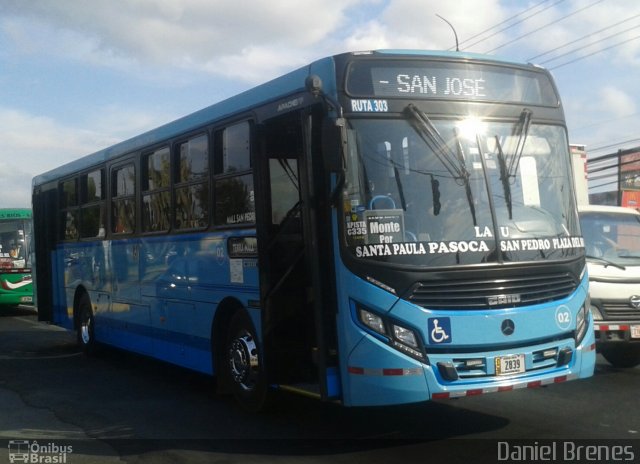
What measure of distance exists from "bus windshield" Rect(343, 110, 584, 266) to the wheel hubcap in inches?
79.8

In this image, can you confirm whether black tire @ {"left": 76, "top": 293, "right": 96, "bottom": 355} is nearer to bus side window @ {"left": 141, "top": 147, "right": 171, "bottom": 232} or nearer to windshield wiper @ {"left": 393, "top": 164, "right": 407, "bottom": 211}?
bus side window @ {"left": 141, "top": 147, "right": 171, "bottom": 232}

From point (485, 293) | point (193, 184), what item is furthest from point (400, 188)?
point (193, 184)

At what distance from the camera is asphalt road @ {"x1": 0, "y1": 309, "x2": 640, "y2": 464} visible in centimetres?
659

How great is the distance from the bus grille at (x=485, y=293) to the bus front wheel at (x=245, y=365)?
2094mm

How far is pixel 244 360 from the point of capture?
810 cm

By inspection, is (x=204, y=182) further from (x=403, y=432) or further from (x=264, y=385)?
(x=403, y=432)

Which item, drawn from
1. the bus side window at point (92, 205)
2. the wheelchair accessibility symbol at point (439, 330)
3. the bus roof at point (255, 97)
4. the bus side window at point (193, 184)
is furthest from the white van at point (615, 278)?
the bus side window at point (92, 205)

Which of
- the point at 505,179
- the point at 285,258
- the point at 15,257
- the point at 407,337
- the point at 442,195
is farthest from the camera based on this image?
the point at 15,257

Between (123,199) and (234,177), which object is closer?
(234,177)

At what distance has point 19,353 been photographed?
13.6m

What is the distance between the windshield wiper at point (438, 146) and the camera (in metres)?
6.64

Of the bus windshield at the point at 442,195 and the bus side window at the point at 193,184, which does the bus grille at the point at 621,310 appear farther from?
the bus side window at the point at 193,184

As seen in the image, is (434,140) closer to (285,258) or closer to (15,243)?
(285,258)

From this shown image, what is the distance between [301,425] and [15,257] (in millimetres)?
17510
